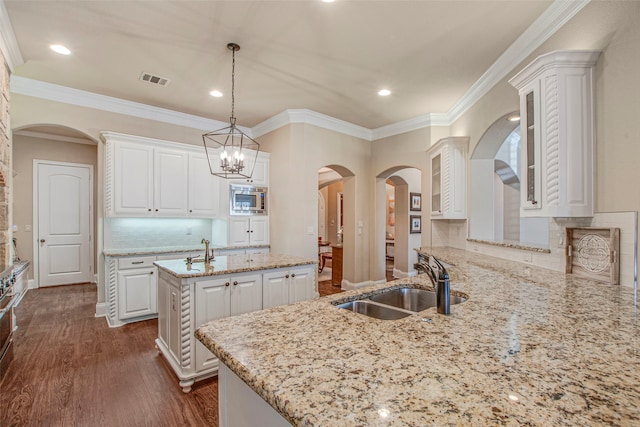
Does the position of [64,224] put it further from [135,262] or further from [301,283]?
[301,283]

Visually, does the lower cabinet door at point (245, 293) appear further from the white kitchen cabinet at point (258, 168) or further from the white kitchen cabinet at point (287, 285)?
the white kitchen cabinet at point (258, 168)

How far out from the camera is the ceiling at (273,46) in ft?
7.90

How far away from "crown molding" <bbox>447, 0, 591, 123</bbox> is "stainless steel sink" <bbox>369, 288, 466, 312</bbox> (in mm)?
2250

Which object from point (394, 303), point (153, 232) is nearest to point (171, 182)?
point (153, 232)

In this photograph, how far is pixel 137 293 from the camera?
3.77m

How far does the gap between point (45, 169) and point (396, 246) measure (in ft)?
23.6

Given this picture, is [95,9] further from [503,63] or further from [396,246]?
[396,246]

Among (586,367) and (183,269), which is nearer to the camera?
(586,367)

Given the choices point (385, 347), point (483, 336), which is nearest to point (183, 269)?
point (385, 347)

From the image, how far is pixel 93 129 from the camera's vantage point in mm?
3986

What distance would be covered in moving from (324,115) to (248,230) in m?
2.20

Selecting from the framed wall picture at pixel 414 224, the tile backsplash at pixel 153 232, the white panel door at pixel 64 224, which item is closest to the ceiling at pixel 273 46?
the tile backsplash at pixel 153 232

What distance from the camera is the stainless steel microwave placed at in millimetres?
4664

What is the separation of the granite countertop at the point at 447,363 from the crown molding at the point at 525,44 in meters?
2.07
